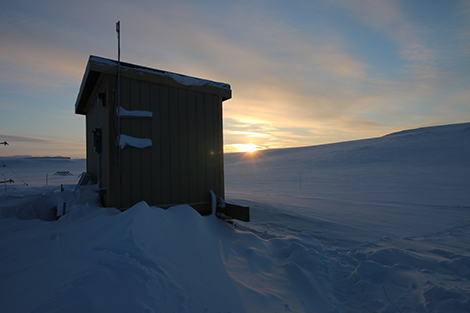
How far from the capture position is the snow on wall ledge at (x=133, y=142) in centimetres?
452

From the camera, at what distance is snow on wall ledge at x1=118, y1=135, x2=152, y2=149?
452 cm

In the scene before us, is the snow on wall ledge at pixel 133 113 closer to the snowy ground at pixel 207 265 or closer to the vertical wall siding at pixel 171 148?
the vertical wall siding at pixel 171 148

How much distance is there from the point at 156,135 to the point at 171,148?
1.29 feet

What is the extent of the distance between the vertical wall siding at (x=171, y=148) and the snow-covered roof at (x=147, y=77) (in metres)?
0.12

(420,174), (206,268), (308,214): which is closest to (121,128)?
(206,268)

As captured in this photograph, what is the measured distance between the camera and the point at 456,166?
1831cm

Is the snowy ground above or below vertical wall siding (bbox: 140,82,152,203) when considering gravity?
below

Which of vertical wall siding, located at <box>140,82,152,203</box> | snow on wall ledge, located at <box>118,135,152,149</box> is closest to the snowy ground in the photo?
vertical wall siding, located at <box>140,82,152,203</box>

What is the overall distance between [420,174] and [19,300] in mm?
20191

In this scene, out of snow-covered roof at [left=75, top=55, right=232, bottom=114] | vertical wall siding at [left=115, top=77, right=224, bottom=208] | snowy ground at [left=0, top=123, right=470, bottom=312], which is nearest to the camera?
snowy ground at [left=0, top=123, right=470, bottom=312]

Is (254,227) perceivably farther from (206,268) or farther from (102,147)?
(102,147)

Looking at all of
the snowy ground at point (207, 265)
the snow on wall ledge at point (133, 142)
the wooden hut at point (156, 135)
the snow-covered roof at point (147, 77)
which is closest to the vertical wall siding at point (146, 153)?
the wooden hut at point (156, 135)

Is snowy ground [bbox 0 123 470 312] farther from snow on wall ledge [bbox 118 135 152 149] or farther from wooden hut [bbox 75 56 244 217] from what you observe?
snow on wall ledge [bbox 118 135 152 149]

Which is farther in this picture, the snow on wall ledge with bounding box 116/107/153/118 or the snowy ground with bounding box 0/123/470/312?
the snow on wall ledge with bounding box 116/107/153/118
